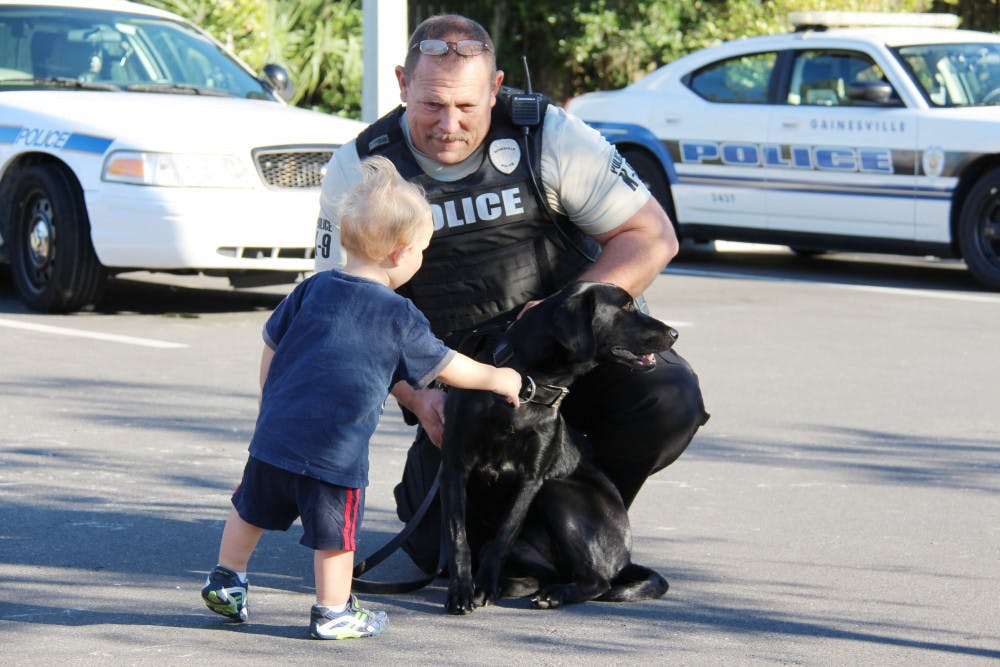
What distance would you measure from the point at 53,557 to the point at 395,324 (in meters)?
1.42

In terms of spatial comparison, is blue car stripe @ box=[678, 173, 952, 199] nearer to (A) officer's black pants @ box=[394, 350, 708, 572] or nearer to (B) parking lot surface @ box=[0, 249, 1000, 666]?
(B) parking lot surface @ box=[0, 249, 1000, 666]

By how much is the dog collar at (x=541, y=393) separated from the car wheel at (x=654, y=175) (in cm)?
819

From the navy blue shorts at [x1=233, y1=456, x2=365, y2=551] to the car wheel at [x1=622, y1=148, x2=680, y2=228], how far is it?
8653 millimetres

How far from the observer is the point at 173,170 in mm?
8930

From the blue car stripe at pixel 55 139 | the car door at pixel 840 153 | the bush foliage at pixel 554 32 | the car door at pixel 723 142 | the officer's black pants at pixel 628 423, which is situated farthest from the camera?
the bush foliage at pixel 554 32

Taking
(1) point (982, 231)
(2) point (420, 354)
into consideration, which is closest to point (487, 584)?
(2) point (420, 354)

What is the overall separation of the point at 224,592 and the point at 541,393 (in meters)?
0.91

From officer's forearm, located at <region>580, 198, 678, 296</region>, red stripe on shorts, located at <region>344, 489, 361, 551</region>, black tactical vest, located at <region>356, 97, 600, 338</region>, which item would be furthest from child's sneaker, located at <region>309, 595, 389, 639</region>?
officer's forearm, located at <region>580, 198, 678, 296</region>

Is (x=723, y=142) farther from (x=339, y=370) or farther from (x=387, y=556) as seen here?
(x=339, y=370)

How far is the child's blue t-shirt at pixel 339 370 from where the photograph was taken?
3.91m

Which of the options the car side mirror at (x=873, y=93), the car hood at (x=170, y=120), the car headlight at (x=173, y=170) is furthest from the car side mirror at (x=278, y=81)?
the car side mirror at (x=873, y=93)

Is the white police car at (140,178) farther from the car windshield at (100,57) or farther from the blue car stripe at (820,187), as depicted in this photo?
the blue car stripe at (820,187)

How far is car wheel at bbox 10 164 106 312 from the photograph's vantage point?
30.1ft

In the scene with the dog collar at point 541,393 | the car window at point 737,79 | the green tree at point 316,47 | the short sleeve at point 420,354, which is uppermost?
the short sleeve at point 420,354
